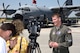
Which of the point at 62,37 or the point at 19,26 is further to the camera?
the point at 62,37

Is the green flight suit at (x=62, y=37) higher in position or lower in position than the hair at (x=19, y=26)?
lower

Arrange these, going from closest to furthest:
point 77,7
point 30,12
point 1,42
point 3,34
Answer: point 1,42 → point 3,34 → point 30,12 → point 77,7

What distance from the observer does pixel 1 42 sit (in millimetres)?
2350

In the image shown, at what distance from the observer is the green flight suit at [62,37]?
16.2ft

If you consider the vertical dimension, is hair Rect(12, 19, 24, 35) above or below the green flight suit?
above

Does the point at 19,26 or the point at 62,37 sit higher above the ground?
the point at 19,26

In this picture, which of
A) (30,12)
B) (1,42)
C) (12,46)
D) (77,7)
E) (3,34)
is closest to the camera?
(1,42)

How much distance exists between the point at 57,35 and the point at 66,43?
241mm

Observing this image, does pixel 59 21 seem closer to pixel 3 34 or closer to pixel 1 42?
pixel 3 34

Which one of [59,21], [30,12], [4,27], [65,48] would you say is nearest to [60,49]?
[65,48]

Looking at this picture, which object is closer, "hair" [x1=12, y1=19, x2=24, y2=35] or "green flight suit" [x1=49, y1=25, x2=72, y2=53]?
"hair" [x1=12, y1=19, x2=24, y2=35]

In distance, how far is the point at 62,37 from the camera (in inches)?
198

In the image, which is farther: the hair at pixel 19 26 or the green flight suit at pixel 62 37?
the green flight suit at pixel 62 37

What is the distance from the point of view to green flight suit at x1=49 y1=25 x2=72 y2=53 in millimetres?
4930
